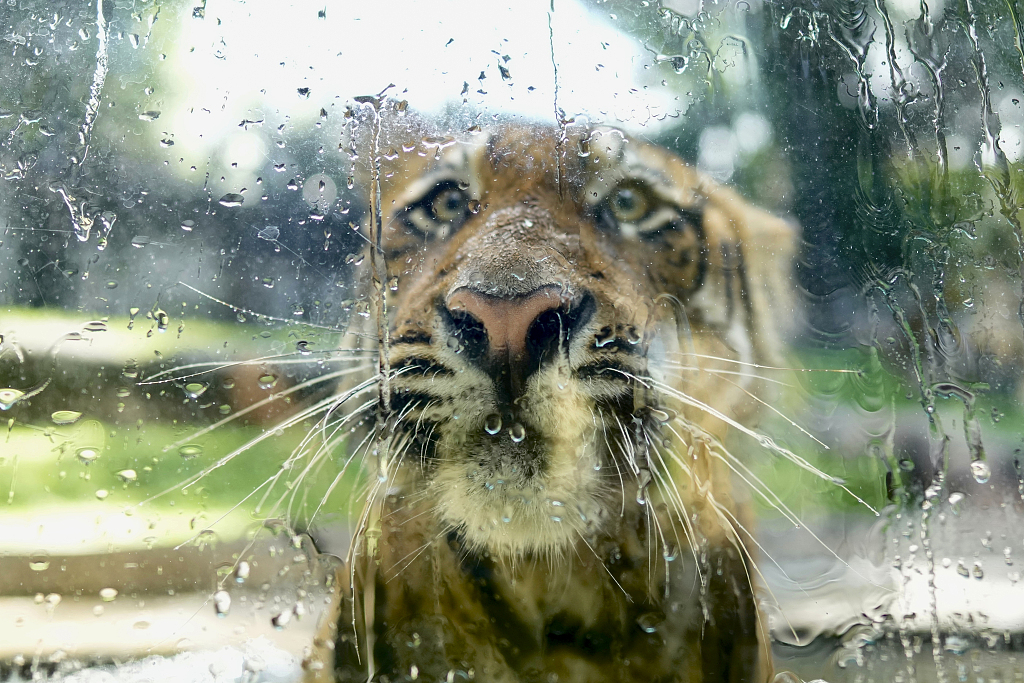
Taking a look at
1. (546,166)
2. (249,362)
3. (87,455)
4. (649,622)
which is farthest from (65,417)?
(649,622)

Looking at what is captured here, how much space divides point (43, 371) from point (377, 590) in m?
0.61

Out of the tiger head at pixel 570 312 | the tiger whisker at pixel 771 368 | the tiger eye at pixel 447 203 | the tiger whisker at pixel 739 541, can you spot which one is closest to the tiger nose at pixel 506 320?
the tiger head at pixel 570 312

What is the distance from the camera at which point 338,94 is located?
3.91 ft

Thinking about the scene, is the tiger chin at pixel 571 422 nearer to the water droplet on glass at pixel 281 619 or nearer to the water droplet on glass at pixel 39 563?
the water droplet on glass at pixel 281 619

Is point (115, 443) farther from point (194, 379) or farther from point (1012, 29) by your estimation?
point (1012, 29)

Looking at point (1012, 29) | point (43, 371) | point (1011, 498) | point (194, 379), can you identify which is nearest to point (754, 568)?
point (1011, 498)

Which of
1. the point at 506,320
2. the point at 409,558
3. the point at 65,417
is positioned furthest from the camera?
the point at 409,558

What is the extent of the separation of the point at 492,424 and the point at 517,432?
0.04 meters

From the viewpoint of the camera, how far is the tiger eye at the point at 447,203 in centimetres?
122

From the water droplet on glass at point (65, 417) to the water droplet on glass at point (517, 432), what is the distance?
649 mm

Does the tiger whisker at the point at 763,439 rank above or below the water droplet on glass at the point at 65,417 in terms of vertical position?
below

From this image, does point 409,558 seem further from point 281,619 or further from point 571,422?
point 571,422

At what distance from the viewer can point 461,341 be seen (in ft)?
3.68

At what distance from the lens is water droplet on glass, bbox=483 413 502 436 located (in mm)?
1106
